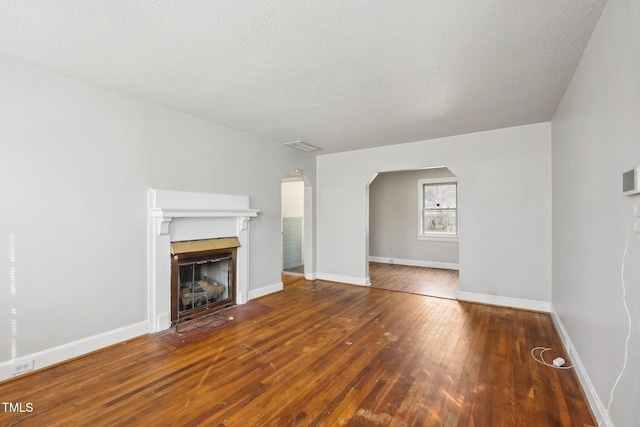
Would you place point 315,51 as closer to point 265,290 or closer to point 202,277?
point 202,277

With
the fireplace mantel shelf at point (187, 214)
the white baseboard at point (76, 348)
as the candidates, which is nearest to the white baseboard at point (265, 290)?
the fireplace mantel shelf at point (187, 214)

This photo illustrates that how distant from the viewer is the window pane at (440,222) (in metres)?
7.06

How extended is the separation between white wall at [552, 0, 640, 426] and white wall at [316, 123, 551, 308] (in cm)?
125

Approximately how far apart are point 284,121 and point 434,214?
505 cm

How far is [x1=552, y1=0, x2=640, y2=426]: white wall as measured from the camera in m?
1.37

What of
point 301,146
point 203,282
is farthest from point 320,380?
point 301,146

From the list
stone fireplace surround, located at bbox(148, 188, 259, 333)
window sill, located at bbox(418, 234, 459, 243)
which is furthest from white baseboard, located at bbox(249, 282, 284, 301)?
window sill, located at bbox(418, 234, 459, 243)

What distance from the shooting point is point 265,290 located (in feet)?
15.5

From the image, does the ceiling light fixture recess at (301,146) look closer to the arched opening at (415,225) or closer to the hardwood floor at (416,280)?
the arched opening at (415,225)

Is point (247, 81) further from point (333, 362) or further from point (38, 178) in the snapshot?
point (333, 362)

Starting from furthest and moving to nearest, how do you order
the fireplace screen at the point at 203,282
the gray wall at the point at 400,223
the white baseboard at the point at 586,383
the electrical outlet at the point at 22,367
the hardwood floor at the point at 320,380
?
the gray wall at the point at 400,223 < the fireplace screen at the point at 203,282 < the electrical outlet at the point at 22,367 < the hardwood floor at the point at 320,380 < the white baseboard at the point at 586,383

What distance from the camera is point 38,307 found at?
246 centimetres

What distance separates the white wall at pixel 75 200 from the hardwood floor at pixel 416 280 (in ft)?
13.0

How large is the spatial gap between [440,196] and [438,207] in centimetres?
29
